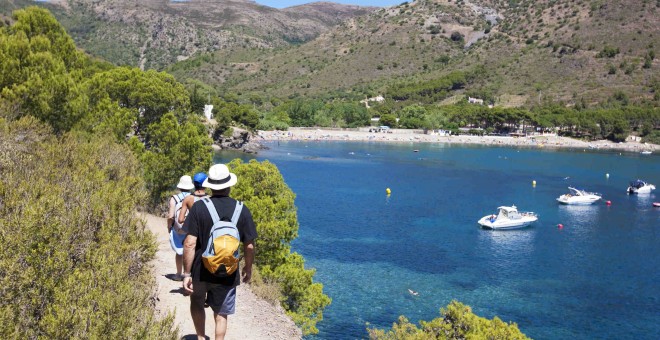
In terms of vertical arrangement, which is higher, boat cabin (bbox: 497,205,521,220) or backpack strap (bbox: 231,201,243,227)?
backpack strap (bbox: 231,201,243,227)

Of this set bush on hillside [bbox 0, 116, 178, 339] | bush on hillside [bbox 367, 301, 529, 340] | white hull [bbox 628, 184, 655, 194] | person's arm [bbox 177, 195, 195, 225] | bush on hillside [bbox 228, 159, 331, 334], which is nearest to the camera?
bush on hillside [bbox 0, 116, 178, 339]

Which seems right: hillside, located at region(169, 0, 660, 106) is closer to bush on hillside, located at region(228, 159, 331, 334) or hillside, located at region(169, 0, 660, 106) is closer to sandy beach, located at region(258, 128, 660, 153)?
sandy beach, located at region(258, 128, 660, 153)

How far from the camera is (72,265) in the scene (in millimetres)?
7387

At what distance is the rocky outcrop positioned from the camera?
88.8 metres

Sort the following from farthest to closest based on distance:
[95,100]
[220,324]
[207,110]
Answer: [207,110], [95,100], [220,324]

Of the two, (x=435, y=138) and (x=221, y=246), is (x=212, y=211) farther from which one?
(x=435, y=138)

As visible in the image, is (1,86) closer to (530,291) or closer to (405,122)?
(530,291)

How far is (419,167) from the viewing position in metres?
80.8

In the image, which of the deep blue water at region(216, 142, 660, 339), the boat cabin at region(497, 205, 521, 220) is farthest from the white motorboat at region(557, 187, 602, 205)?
the boat cabin at region(497, 205, 521, 220)

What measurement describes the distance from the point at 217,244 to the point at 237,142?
8536 cm

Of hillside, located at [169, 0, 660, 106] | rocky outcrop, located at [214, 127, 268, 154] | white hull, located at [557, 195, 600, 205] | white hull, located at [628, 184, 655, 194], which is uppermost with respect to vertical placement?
hillside, located at [169, 0, 660, 106]

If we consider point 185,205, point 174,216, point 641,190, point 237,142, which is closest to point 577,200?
point 641,190

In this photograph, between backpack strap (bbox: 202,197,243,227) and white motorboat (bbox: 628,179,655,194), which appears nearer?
backpack strap (bbox: 202,197,243,227)

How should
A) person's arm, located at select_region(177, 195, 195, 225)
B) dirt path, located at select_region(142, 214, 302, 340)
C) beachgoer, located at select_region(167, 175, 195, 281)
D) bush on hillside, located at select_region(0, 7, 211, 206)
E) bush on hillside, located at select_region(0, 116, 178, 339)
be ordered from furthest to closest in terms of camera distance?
bush on hillside, located at select_region(0, 7, 211, 206) < dirt path, located at select_region(142, 214, 302, 340) < beachgoer, located at select_region(167, 175, 195, 281) < person's arm, located at select_region(177, 195, 195, 225) < bush on hillside, located at select_region(0, 116, 178, 339)
